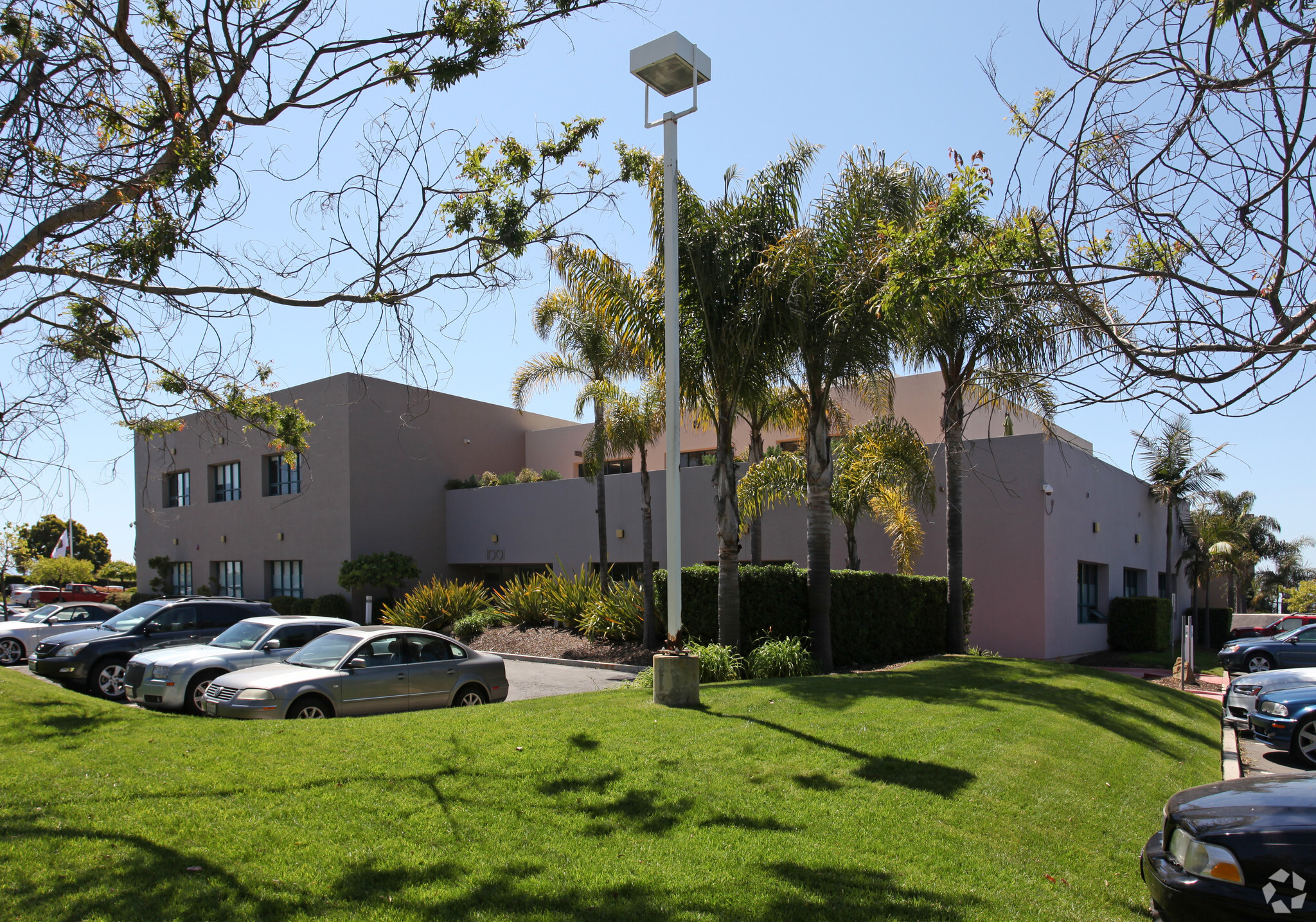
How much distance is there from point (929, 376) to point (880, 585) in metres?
11.8

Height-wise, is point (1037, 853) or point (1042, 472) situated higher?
point (1042, 472)

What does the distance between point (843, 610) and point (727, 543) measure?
181 inches

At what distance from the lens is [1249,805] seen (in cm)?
481

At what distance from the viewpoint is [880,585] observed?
18625 millimetres

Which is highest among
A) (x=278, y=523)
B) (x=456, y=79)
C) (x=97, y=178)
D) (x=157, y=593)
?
(x=456, y=79)

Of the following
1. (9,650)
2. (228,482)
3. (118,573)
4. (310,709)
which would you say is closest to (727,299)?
(310,709)

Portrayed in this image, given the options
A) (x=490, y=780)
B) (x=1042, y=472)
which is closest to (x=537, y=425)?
(x=1042, y=472)

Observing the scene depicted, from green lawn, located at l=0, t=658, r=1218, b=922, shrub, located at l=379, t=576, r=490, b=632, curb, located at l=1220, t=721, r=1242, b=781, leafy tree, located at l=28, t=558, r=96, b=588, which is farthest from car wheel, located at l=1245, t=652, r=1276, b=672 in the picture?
leafy tree, located at l=28, t=558, r=96, b=588

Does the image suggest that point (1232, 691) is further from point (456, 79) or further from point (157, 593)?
→ point (157, 593)

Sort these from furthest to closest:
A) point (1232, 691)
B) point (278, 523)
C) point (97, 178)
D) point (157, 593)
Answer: point (157, 593)
point (278, 523)
point (1232, 691)
point (97, 178)

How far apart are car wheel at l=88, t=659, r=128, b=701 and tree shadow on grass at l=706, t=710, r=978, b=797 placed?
1241 cm

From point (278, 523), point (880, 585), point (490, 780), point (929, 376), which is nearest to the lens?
point (490, 780)

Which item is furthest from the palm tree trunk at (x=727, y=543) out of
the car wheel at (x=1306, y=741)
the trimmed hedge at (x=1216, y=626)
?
the trimmed hedge at (x=1216, y=626)

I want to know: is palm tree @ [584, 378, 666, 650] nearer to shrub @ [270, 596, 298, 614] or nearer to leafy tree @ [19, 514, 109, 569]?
shrub @ [270, 596, 298, 614]
